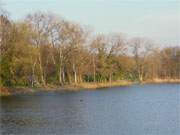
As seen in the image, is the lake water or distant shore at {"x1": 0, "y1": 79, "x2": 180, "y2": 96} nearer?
the lake water

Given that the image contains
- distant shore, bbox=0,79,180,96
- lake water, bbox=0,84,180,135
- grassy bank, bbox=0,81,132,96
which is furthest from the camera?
distant shore, bbox=0,79,180,96

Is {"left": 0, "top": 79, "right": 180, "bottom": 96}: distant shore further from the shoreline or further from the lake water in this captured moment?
the lake water

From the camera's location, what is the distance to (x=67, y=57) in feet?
221

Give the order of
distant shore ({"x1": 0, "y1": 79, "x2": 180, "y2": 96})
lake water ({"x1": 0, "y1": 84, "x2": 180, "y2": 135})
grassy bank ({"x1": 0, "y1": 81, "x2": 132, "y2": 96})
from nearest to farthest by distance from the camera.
→ lake water ({"x1": 0, "y1": 84, "x2": 180, "y2": 135}) → grassy bank ({"x1": 0, "y1": 81, "x2": 132, "y2": 96}) → distant shore ({"x1": 0, "y1": 79, "x2": 180, "y2": 96})

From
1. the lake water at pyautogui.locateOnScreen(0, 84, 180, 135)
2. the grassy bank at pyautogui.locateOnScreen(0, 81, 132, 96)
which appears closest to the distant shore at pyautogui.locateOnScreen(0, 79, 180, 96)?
the grassy bank at pyautogui.locateOnScreen(0, 81, 132, 96)

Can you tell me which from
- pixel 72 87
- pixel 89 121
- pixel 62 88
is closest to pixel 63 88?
pixel 62 88

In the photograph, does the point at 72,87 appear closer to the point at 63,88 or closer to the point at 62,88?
the point at 63,88

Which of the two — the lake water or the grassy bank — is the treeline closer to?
the grassy bank

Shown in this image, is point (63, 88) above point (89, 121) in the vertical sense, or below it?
below

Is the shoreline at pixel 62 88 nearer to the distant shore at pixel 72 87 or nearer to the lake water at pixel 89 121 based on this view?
the distant shore at pixel 72 87

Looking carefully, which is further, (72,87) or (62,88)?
(72,87)

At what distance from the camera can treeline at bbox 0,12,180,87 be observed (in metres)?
54.0

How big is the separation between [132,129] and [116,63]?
2233 inches

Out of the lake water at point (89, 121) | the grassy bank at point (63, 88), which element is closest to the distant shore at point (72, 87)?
the grassy bank at point (63, 88)
